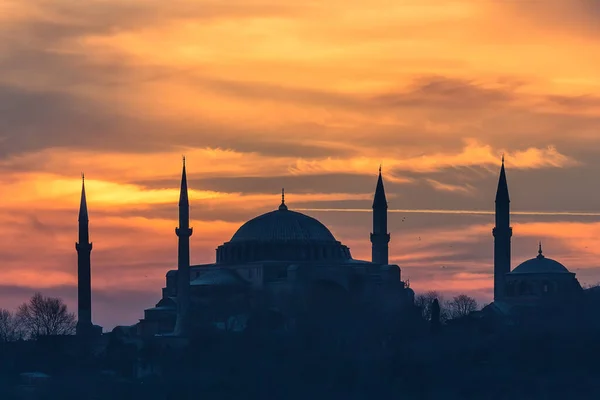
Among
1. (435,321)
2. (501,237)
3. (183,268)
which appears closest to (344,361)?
(435,321)

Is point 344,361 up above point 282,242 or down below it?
below

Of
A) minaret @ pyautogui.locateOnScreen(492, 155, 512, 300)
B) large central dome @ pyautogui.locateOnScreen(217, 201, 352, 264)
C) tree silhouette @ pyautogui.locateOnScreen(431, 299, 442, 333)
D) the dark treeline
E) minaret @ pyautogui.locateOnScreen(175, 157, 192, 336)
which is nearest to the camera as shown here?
the dark treeline

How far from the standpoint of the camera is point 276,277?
351 feet

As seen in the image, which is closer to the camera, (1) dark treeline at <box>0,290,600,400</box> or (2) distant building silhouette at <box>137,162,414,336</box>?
(1) dark treeline at <box>0,290,600,400</box>

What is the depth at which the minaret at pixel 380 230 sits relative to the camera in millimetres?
107188

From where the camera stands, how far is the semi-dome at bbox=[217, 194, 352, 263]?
10950 cm

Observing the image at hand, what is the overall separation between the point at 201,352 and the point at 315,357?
5836 millimetres

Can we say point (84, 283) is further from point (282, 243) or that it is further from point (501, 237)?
point (501, 237)

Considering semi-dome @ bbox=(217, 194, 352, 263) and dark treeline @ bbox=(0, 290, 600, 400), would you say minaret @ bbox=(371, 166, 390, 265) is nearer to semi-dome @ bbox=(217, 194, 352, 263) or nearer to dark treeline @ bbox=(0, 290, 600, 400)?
semi-dome @ bbox=(217, 194, 352, 263)

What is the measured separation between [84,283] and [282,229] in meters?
11.7

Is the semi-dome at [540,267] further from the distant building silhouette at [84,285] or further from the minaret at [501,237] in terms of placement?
the distant building silhouette at [84,285]

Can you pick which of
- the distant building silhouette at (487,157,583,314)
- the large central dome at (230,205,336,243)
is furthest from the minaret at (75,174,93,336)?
the distant building silhouette at (487,157,583,314)

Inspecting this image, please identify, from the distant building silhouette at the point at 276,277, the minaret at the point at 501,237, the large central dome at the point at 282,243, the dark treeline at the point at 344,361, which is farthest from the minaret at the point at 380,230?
the dark treeline at the point at 344,361

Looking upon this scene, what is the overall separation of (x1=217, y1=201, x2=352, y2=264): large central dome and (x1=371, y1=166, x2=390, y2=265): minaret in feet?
7.74
